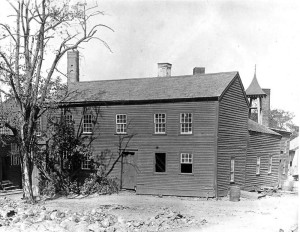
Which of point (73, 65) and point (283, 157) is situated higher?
point (73, 65)

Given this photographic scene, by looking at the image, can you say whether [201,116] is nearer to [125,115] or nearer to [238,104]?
[238,104]

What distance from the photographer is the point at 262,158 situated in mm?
28031

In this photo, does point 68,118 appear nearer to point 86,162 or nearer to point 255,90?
point 86,162

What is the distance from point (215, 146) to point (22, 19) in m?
13.7

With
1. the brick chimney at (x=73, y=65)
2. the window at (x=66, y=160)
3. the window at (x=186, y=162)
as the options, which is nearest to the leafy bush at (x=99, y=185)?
the window at (x=66, y=160)

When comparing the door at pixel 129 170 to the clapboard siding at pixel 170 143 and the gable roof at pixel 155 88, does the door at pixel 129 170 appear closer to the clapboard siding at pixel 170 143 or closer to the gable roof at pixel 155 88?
the clapboard siding at pixel 170 143

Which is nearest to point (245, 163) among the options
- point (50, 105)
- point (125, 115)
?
point (125, 115)

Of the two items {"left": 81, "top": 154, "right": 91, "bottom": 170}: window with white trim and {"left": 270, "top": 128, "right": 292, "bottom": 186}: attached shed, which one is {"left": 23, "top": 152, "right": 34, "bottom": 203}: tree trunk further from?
{"left": 270, "top": 128, "right": 292, "bottom": 186}: attached shed

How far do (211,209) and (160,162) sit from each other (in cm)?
602

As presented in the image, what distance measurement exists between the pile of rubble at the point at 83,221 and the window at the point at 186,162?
555 centimetres

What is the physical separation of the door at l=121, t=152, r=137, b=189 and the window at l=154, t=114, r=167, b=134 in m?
2.43

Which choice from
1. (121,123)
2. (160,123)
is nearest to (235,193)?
(160,123)

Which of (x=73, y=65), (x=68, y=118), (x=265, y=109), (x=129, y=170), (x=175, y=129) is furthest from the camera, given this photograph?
(x=265, y=109)

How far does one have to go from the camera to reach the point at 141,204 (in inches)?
774
